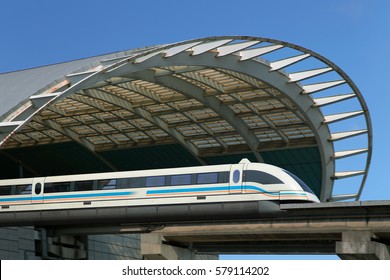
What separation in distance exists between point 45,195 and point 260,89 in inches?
711

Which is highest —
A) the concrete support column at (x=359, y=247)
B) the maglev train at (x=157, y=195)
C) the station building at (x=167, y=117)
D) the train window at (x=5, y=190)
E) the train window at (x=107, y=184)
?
the station building at (x=167, y=117)

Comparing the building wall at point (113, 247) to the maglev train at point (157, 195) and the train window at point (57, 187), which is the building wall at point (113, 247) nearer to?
the maglev train at point (157, 195)

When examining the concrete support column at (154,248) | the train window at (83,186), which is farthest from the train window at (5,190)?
the concrete support column at (154,248)

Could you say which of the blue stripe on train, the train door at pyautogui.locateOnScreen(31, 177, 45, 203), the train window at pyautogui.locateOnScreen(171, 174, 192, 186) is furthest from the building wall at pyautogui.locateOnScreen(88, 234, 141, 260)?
the train window at pyautogui.locateOnScreen(171, 174, 192, 186)

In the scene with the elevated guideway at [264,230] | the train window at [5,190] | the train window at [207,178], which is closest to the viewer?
the elevated guideway at [264,230]

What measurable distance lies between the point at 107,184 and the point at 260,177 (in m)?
7.89

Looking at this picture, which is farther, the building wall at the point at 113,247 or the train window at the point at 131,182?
the building wall at the point at 113,247

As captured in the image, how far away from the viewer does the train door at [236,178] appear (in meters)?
33.3

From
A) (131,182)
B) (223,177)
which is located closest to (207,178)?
(223,177)

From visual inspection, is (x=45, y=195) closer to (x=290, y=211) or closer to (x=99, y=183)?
(x=99, y=183)

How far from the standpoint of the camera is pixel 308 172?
61.1 metres

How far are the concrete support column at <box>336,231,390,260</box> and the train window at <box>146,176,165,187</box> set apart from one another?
8.26 m
